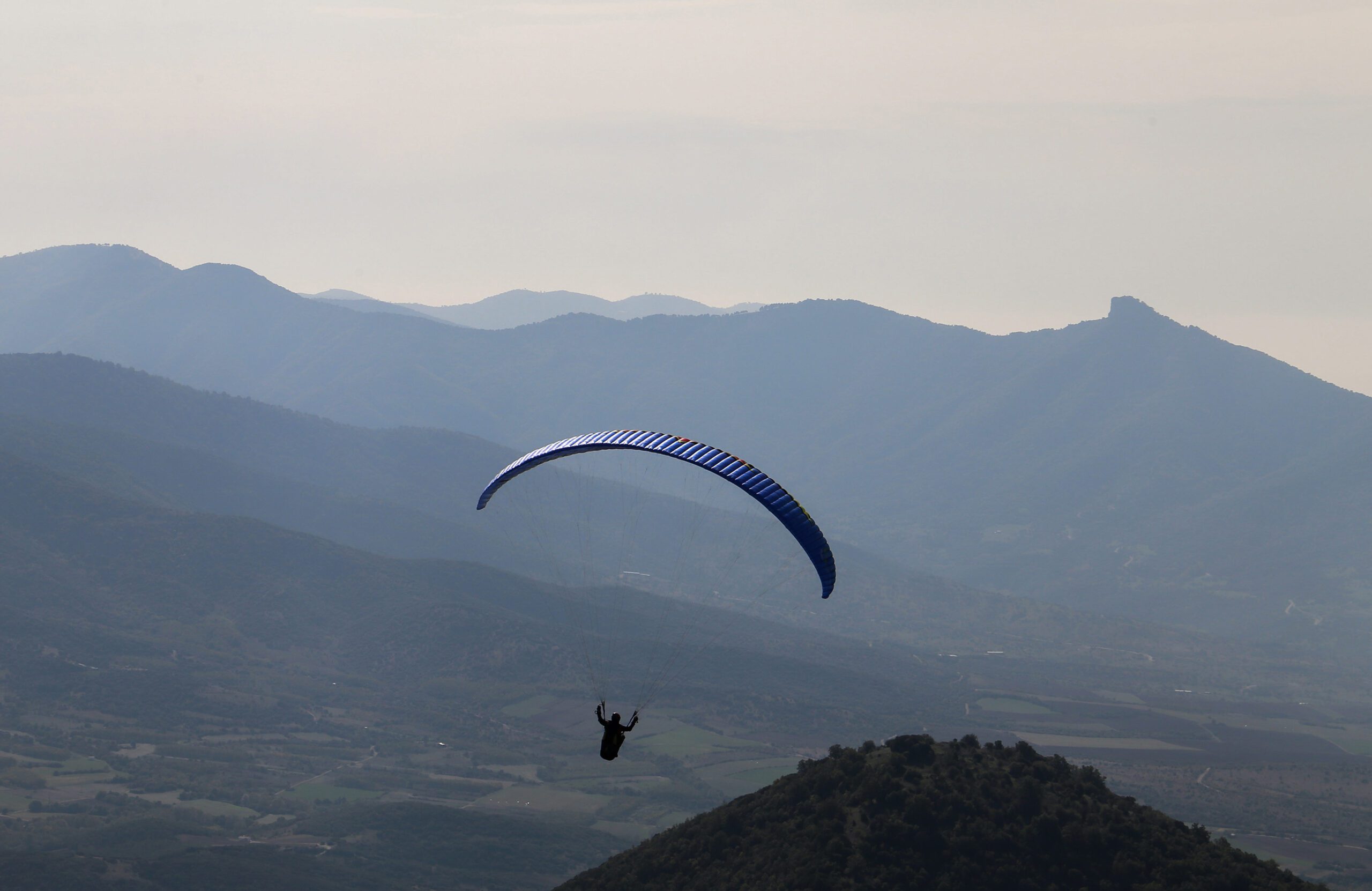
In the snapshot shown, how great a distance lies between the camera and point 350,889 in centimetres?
11681

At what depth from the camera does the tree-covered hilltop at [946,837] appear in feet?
202

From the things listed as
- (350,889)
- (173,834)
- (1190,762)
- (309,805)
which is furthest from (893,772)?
(1190,762)

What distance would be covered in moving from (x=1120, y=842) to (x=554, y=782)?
382 ft

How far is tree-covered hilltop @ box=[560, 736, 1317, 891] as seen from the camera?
6144cm

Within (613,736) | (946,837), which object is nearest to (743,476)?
(613,736)


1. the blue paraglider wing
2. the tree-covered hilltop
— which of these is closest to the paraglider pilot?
the blue paraglider wing

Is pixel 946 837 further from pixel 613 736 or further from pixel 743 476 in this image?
pixel 743 476

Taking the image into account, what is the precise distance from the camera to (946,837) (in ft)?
210

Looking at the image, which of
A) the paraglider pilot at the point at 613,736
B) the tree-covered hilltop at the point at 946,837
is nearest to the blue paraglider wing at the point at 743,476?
the paraglider pilot at the point at 613,736

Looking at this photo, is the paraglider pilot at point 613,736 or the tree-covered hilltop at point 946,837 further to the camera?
the tree-covered hilltop at point 946,837

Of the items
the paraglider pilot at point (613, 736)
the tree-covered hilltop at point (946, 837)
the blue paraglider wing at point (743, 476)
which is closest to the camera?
the blue paraglider wing at point (743, 476)

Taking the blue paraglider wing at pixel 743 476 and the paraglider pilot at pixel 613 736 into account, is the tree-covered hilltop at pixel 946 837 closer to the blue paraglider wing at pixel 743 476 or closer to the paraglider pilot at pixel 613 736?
the paraglider pilot at pixel 613 736

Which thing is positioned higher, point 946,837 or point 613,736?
point 613,736

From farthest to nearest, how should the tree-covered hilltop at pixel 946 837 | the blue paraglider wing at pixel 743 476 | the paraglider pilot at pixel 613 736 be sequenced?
the tree-covered hilltop at pixel 946 837 < the paraglider pilot at pixel 613 736 < the blue paraglider wing at pixel 743 476
